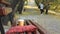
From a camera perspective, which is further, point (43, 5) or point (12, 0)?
point (43, 5)

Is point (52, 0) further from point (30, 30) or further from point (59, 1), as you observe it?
point (30, 30)

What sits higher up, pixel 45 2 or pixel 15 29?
pixel 15 29

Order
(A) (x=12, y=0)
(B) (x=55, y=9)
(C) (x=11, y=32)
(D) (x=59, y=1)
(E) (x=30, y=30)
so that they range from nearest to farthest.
Result: (C) (x=11, y=32) → (E) (x=30, y=30) → (A) (x=12, y=0) → (D) (x=59, y=1) → (B) (x=55, y=9)

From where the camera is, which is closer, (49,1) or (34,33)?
(34,33)

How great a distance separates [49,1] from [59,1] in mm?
1253

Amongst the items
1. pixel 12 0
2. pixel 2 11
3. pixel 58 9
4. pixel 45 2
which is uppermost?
pixel 2 11

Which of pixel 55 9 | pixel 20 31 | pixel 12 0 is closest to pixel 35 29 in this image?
pixel 20 31

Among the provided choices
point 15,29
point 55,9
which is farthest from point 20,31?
point 55,9

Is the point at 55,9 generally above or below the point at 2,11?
below

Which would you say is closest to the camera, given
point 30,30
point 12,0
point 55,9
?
point 30,30

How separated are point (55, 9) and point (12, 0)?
2110 centimetres

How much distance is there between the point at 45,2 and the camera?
27.8 m

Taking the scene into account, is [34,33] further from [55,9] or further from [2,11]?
[55,9]

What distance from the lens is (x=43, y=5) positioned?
2802 centimetres
